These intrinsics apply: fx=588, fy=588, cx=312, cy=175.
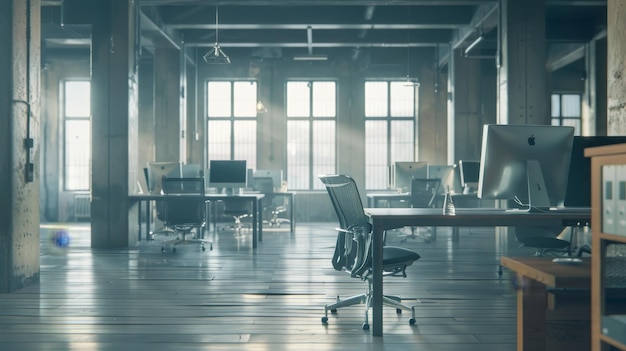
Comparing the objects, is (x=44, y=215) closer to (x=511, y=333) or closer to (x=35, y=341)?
(x=35, y=341)

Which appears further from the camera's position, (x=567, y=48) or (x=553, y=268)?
(x=567, y=48)

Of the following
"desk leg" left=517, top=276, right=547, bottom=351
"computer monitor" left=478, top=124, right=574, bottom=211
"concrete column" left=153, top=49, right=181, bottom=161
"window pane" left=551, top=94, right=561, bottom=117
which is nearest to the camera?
"desk leg" left=517, top=276, right=547, bottom=351

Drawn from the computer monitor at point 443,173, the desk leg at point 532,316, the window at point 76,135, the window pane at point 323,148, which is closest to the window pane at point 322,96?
the window pane at point 323,148

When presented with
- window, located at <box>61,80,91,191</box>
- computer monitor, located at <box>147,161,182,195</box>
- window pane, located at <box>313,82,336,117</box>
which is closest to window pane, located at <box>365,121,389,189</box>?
window pane, located at <box>313,82,336,117</box>

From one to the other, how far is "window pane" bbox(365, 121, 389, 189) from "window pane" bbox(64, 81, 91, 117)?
687 cm

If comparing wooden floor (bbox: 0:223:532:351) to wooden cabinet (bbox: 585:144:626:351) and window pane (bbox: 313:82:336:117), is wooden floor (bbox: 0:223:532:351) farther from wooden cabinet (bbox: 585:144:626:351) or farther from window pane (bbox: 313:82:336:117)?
window pane (bbox: 313:82:336:117)

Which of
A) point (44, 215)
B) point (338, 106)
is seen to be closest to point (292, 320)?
point (338, 106)

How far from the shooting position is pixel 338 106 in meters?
14.2

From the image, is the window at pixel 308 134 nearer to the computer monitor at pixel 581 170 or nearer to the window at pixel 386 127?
the window at pixel 386 127

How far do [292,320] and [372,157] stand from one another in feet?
34.7

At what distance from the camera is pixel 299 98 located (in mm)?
14359

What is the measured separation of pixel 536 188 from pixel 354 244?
1214mm

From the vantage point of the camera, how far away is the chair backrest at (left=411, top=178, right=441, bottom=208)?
9.27 metres

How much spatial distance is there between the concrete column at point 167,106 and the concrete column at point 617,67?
8.73 m
